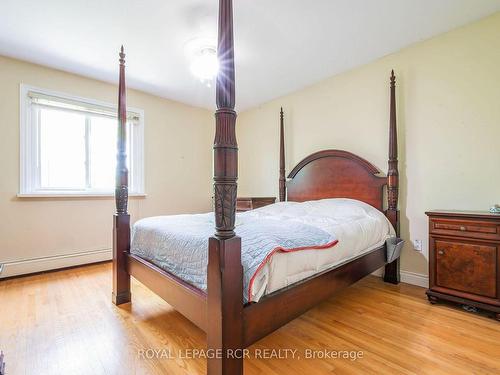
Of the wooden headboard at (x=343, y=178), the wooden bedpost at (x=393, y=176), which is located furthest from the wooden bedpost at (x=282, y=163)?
the wooden bedpost at (x=393, y=176)

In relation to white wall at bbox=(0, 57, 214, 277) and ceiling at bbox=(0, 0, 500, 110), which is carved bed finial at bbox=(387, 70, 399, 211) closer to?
ceiling at bbox=(0, 0, 500, 110)

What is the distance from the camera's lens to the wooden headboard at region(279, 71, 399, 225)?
2500 millimetres

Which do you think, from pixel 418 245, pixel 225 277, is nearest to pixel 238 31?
pixel 225 277

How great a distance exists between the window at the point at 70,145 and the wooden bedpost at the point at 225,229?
2.81 metres

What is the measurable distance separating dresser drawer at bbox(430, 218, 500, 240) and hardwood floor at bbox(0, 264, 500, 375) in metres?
0.59

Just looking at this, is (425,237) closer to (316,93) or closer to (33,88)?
(316,93)

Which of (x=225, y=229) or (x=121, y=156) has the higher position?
(x=121, y=156)

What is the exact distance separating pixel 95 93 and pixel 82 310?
2.57m

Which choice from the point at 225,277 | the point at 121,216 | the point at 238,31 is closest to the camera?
the point at 225,277

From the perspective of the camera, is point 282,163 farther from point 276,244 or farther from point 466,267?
point 276,244

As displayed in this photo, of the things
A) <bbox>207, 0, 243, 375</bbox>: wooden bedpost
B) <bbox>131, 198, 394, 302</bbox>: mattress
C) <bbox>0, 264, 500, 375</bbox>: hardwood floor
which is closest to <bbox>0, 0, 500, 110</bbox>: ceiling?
<bbox>207, 0, 243, 375</bbox>: wooden bedpost

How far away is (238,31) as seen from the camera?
2.26 metres

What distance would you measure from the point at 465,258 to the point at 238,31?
104 inches

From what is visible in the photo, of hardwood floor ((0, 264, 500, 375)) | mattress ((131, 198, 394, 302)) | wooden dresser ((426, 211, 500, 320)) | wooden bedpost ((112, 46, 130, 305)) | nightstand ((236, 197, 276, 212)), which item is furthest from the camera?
nightstand ((236, 197, 276, 212))
